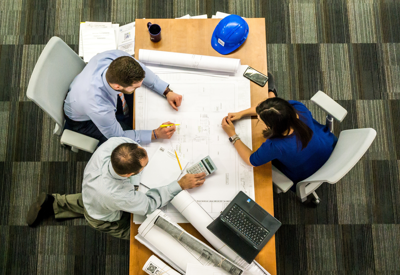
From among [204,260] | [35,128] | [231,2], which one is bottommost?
[204,260]

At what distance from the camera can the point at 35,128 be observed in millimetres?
2270

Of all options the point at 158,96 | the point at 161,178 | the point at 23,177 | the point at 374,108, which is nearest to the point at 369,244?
the point at 374,108

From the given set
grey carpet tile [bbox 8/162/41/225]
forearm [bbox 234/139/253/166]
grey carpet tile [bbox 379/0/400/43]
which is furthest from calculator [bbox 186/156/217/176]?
grey carpet tile [bbox 379/0/400/43]

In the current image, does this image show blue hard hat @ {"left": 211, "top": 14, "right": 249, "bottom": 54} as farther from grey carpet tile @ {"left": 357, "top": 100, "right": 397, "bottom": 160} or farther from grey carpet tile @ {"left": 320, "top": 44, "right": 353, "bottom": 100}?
grey carpet tile @ {"left": 357, "top": 100, "right": 397, "bottom": 160}

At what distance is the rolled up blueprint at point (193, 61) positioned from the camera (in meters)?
1.50

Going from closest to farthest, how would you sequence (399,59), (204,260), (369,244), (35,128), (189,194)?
1. (204,260)
2. (189,194)
3. (369,244)
4. (35,128)
5. (399,59)

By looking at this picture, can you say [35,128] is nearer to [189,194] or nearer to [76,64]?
[76,64]

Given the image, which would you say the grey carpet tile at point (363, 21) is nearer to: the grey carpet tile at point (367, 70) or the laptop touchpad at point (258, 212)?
the grey carpet tile at point (367, 70)

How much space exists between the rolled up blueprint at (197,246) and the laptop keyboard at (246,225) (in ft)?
0.45

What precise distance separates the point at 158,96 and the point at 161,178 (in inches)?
17.2

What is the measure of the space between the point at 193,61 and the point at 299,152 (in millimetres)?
715

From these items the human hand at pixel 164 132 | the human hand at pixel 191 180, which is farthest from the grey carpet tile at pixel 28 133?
the human hand at pixel 191 180

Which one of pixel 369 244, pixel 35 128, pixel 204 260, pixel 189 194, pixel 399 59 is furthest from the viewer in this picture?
pixel 399 59

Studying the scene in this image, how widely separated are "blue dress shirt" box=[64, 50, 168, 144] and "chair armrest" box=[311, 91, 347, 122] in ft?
2.66
